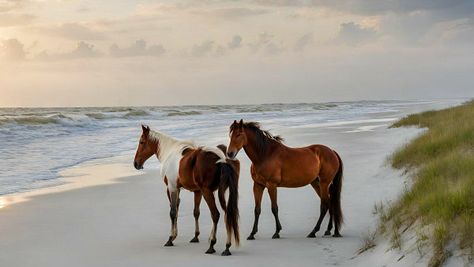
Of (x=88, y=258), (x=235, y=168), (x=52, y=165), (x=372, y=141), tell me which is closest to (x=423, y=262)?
(x=235, y=168)

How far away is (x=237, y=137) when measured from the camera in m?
8.41

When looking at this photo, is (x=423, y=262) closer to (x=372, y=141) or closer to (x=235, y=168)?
(x=235, y=168)

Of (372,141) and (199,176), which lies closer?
(199,176)

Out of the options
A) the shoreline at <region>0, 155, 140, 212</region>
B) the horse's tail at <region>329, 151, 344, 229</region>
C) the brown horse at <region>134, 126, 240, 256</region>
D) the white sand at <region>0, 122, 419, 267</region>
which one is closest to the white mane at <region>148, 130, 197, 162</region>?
the brown horse at <region>134, 126, 240, 256</region>

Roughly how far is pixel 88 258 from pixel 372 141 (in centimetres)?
1730

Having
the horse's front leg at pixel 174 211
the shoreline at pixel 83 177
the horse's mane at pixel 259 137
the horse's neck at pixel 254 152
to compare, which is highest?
the horse's mane at pixel 259 137

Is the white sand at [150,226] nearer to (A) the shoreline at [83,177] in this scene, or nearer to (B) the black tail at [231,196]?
(A) the shoreline at [83,177]

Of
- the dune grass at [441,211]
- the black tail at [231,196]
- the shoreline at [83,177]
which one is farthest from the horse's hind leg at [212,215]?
the shoreline at [83,177]

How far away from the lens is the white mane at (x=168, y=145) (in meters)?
8.70

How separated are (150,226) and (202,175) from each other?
2.31 m

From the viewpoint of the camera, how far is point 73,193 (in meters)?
13.5

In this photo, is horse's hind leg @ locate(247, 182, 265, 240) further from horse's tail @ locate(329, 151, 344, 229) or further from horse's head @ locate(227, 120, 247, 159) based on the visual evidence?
horse's tail @ locate(329, 151, 344, 229)

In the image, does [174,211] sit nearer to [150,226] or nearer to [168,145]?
[168,145]

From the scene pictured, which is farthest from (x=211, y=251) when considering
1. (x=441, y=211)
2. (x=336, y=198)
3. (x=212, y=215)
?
(x=441, y=211)
